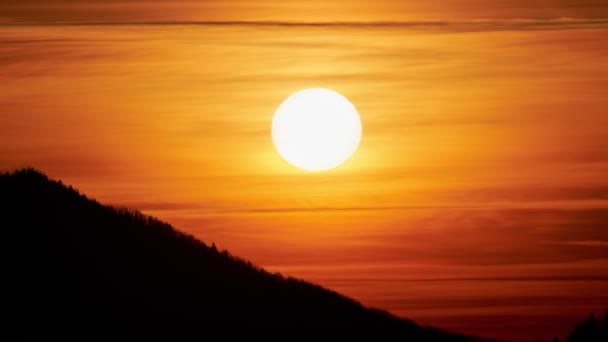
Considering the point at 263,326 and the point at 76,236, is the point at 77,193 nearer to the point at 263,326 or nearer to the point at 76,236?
the point at 76,236

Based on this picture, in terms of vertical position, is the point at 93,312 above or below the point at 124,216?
below

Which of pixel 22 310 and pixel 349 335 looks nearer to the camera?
pixel 22 310

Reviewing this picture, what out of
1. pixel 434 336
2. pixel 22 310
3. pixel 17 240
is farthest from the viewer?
pixel 434 336

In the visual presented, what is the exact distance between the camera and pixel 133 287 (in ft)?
135

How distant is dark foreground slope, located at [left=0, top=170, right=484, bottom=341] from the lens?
39.5 metres

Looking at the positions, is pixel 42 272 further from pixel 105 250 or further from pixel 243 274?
pixel 243 274

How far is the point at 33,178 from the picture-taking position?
43.5 metres

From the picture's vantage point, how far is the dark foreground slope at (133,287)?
1556 inches

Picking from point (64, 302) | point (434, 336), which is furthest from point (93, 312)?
point (434, 336)

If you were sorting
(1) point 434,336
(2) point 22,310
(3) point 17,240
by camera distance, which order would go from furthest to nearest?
(1) point 434,336 → (3) point 17,240 → (2) point 22,310

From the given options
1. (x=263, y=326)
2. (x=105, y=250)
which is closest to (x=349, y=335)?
(x=263, y=326)

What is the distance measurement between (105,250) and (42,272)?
6.77 feet

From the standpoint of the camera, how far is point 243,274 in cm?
4369

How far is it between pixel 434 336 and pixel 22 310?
9.97m
